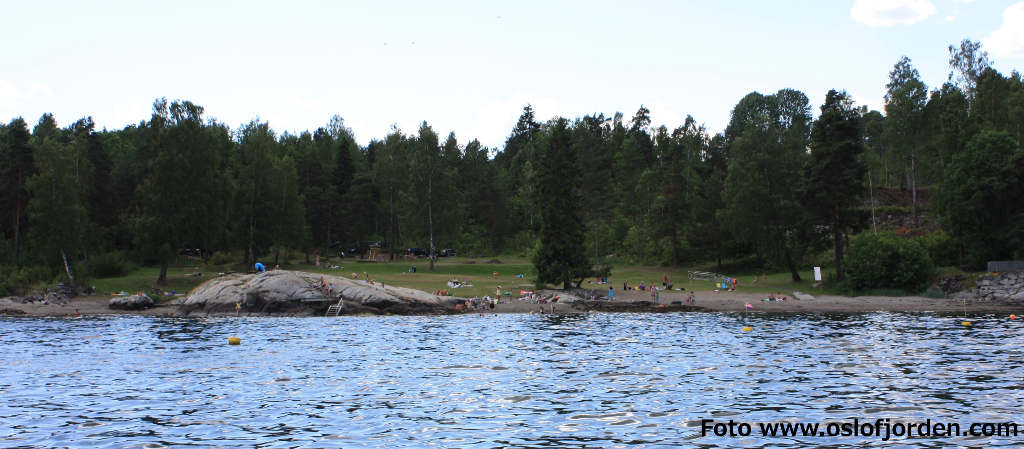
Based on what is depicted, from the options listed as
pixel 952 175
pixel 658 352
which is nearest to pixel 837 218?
pixel 952 175

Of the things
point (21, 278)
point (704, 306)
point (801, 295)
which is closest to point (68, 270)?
point (21, 278)

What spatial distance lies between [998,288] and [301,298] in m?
54.4

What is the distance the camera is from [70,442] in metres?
17.4

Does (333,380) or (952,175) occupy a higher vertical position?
(952,175)

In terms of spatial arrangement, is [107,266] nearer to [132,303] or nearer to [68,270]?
[68,270]

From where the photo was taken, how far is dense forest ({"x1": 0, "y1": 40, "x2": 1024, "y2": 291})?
65.5 m

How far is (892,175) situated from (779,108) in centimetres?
4527

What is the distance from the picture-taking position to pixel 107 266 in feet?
238

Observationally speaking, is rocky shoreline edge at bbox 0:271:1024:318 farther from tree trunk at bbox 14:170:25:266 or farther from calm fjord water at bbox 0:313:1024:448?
calm fjord water at bbox 0:313:1024:448

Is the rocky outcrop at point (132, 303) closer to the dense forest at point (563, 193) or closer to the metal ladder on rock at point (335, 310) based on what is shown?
the dense forest at point (563, 193)

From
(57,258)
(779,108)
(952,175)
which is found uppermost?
(779,108)

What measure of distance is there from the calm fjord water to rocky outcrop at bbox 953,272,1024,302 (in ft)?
56.2

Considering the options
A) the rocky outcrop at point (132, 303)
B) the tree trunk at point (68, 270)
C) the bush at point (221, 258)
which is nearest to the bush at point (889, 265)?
the rocky outcrop at point (132, 303)

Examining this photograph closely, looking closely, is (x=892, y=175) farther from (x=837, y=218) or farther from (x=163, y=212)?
(x=163, y=212)
